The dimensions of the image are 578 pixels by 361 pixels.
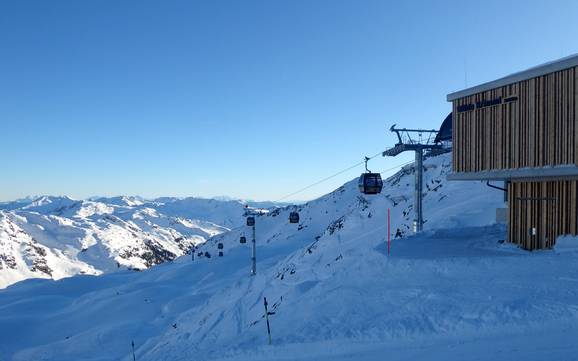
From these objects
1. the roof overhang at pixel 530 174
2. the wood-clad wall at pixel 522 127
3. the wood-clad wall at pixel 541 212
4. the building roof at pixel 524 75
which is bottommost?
the wood-clad wall at pixel 541 212

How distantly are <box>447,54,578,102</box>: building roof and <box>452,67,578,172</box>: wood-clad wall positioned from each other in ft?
0.52

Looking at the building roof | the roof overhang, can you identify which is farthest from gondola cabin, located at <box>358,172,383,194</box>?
the building roof

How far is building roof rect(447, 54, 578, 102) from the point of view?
46.2 feet

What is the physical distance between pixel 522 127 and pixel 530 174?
1.81 meters

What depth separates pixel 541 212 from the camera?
629 inches

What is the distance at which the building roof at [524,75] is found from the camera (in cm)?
1408

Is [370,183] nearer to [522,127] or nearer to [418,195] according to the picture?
[418,195]


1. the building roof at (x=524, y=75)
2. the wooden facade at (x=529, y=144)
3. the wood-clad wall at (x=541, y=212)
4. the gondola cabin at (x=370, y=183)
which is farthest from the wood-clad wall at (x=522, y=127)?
the gondola cabin at (x=370, y=183)

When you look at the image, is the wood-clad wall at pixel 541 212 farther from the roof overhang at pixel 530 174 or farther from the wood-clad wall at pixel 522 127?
the wood-clad wall at pixel 522 127

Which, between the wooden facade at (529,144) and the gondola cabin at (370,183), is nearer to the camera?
the wooden facade at (529,144)

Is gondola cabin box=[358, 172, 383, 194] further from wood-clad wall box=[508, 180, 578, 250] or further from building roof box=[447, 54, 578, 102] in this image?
wood-clad wall box=[508, 180, 578, 250]

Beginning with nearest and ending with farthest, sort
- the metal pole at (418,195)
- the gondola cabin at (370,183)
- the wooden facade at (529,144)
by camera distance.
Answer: the wooden facade at (529,144), the gondola cabin at (370,183), the metal pole at (418,195)

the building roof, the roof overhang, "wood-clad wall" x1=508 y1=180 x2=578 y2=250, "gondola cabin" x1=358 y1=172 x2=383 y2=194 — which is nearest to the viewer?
the building roof

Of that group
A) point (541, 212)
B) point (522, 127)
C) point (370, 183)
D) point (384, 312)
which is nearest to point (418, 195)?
point (370, 183)
